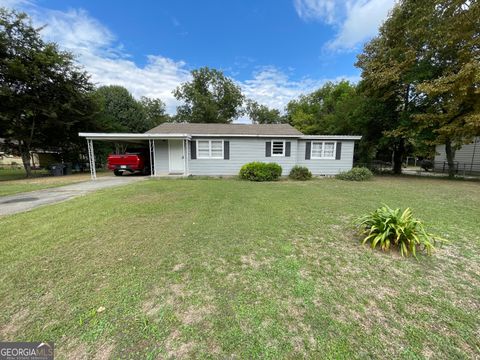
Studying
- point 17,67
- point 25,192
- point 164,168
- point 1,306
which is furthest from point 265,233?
point 17,67

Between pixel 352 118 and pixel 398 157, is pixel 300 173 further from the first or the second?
pixel 398 157

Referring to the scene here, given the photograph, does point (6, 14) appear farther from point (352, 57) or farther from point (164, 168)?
point (352, 57)

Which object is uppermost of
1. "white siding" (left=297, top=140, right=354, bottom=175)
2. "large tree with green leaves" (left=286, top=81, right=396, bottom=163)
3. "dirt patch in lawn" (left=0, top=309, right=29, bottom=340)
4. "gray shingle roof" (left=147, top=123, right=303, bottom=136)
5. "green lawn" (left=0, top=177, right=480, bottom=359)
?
"large tree with green leaves" (left=286, top=81, right=396, bottom=163)

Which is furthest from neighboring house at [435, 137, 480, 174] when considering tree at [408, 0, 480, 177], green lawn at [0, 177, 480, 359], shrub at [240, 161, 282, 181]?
green lawn at [0, 177, 480, 359]

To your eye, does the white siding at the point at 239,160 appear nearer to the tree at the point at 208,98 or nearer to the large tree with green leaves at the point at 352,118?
the large tree with green leaves at the point at 352,118

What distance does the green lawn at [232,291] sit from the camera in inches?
65.9

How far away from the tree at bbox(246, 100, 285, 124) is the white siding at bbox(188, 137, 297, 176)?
68.4ft

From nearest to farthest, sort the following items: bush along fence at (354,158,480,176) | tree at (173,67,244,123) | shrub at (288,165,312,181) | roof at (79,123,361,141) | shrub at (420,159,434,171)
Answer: roof at (79,123,361,141) < shrub at (288,165,312,181) < bush along fence at (354,158,480,176) < shrub at (420,159,434,171) < tree at (173,67,244,123)

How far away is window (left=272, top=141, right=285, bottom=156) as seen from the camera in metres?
12.6

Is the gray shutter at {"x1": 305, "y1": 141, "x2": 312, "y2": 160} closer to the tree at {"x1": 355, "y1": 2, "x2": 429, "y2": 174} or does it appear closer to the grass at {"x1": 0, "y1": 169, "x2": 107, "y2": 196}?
the tree at {"x1": 355, "y1": 2, "x2": 429, "y2": 174}

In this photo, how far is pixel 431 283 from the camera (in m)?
2.48

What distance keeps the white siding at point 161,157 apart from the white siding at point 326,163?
8323mm

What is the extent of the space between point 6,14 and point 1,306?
1810 cm

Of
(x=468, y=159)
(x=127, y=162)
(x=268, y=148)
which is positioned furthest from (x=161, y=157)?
(x=468, y=159)
